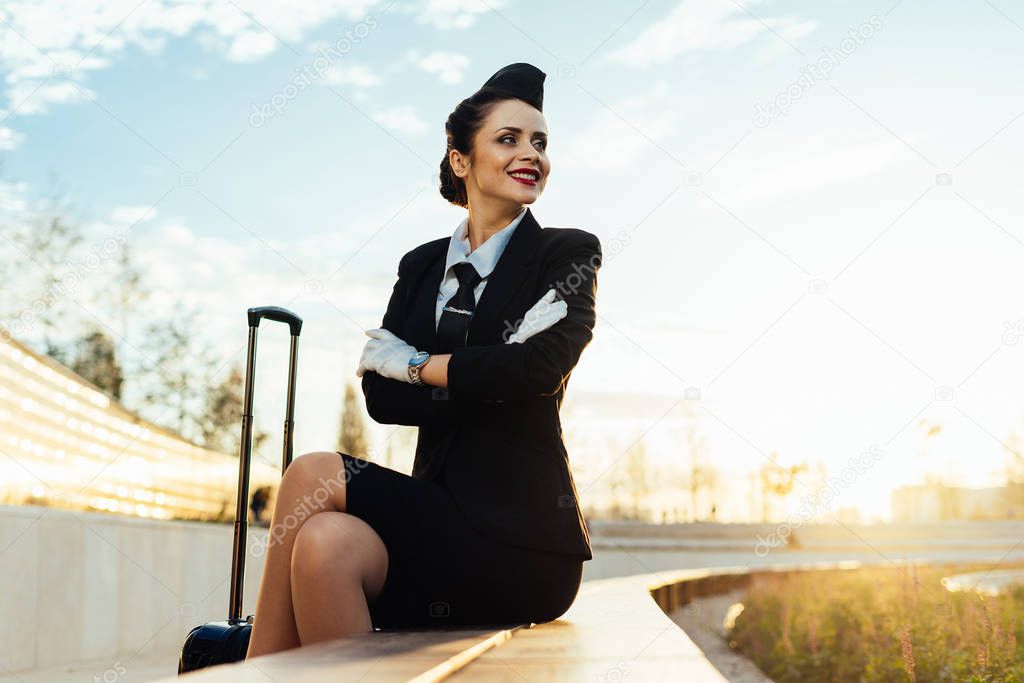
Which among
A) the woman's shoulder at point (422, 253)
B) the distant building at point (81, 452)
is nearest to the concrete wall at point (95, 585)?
the distant building at point (81, 452)

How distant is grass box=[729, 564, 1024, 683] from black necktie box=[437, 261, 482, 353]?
1607 millimetres

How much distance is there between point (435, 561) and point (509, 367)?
437 millimetres

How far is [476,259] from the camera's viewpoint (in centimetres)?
262

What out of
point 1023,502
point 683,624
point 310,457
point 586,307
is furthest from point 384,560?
point 1023,502

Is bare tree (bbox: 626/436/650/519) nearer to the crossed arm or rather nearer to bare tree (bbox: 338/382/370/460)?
bare tree (bbox: 338/382/370/460)

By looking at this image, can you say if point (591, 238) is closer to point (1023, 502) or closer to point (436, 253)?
point (436, 253)

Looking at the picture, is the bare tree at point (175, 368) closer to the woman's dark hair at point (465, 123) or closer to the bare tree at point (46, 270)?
the bare tree at point (46, 270)

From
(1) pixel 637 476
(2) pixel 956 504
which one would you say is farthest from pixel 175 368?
(2) pixel 956 504

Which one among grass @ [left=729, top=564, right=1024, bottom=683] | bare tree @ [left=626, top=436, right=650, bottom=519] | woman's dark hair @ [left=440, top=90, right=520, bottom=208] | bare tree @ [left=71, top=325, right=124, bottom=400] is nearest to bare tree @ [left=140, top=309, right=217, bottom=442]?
bare tree @ [left=71, top=325, right=124, bottom=400]

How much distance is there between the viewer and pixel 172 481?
1023 cm

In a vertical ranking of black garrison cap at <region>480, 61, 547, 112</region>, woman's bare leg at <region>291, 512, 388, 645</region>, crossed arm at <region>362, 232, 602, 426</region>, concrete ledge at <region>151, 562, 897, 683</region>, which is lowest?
concrete ledge at <region>151, 562, 897, 683</region>

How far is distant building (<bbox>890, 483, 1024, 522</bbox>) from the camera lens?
3919 cm

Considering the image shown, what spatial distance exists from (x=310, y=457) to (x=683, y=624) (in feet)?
20.4

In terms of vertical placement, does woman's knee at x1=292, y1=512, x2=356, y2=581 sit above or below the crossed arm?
below
